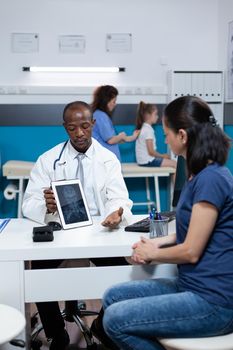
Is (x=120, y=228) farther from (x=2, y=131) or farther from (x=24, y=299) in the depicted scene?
(x=2, y=131)

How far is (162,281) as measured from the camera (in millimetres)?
1659

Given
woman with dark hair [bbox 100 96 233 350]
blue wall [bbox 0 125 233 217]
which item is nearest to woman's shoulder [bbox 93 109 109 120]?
blue wall [bbox 0 125 233 217]

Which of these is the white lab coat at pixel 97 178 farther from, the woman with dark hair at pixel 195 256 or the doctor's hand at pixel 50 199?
the woman with dark hair at pixel 195 256

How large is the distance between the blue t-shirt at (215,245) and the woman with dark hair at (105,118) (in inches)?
104

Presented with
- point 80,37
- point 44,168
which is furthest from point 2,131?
point 44,168

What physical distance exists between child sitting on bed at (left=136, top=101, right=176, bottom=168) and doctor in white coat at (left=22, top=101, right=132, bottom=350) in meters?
2.17

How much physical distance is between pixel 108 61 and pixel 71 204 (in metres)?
3.11

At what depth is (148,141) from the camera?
14.9 ft

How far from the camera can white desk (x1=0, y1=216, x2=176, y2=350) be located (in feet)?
5.31

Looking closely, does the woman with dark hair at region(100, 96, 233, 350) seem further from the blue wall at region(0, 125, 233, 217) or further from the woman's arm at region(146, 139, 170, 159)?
the blue wall at region(0, 125, 233, 217)

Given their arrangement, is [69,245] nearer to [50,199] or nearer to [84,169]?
[50,199]

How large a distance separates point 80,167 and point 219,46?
309cm

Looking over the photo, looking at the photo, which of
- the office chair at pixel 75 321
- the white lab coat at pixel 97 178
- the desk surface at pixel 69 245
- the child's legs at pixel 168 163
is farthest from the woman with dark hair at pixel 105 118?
the desk surface at pixel 69 245

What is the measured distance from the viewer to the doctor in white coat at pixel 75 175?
218cm
